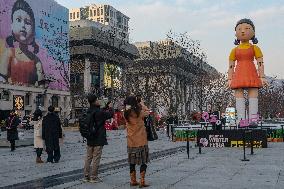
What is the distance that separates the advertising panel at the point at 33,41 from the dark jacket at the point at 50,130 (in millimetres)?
46976

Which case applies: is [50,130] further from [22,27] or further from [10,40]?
[22,27]

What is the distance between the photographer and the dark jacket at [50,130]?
13773 millimetres

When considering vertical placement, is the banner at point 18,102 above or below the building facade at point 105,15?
below

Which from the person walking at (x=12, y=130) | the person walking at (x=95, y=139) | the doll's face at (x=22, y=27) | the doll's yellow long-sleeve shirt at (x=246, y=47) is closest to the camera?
the person walking at (x=95, y=139)

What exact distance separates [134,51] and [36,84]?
35287 millimetres

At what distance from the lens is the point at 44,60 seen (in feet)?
245

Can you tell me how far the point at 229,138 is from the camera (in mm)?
19641

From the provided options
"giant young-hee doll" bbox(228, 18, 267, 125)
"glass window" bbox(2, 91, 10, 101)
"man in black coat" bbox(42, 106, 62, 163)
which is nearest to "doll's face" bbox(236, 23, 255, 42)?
"giant young-hee doll" bbox(228, 18, 267, 125)

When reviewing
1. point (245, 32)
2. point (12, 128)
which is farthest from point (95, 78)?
point (12, 128)

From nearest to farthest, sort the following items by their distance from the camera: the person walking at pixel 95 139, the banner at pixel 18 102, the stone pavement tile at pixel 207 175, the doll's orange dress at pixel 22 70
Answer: the stone pavement tile at pixel 207 175 → the person walking at pixel 95 139 → the doll's orange dress at pixel 22 70 → the banner at pixel 18 102

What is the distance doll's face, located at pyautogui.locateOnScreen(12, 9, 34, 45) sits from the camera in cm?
6769

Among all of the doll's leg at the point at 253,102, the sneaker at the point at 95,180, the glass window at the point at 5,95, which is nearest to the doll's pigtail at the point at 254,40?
the doll's leg at the point at 253,102

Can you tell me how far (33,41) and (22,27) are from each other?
3286 millimetres

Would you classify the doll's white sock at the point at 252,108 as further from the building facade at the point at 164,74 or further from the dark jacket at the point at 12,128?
the building facade at the point at 164,74
